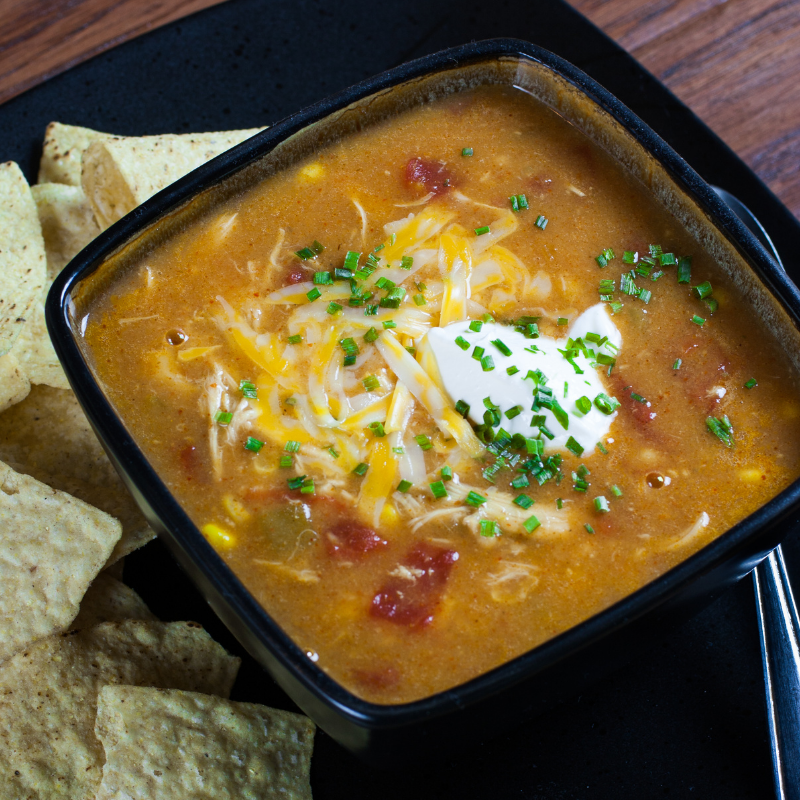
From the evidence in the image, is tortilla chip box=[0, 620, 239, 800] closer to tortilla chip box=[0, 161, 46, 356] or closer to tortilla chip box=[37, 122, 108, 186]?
tortilla chip box=[0, 161, 46, 356]

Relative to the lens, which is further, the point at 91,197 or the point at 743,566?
the point at 91,197

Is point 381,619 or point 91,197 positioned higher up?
point 91,197

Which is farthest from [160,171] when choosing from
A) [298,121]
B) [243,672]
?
[243,672]

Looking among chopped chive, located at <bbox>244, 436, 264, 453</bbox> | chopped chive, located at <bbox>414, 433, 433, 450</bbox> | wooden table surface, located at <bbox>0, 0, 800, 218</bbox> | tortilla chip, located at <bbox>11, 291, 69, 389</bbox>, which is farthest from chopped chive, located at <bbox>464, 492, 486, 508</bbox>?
wooden table surface, located at <bbox>0, 0, 800, 218</bbox>

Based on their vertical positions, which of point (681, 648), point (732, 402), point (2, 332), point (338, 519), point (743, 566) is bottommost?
point (681, 648)

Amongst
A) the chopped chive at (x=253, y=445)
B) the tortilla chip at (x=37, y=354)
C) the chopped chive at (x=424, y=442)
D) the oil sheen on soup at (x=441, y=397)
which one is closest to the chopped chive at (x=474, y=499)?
the oil sheen on soup at (x=441, y=397)

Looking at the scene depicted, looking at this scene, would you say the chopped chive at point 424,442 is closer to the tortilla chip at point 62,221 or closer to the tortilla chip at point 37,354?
the tortilla chip at point 37,354

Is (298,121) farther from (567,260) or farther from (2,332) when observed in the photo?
(2,332)
